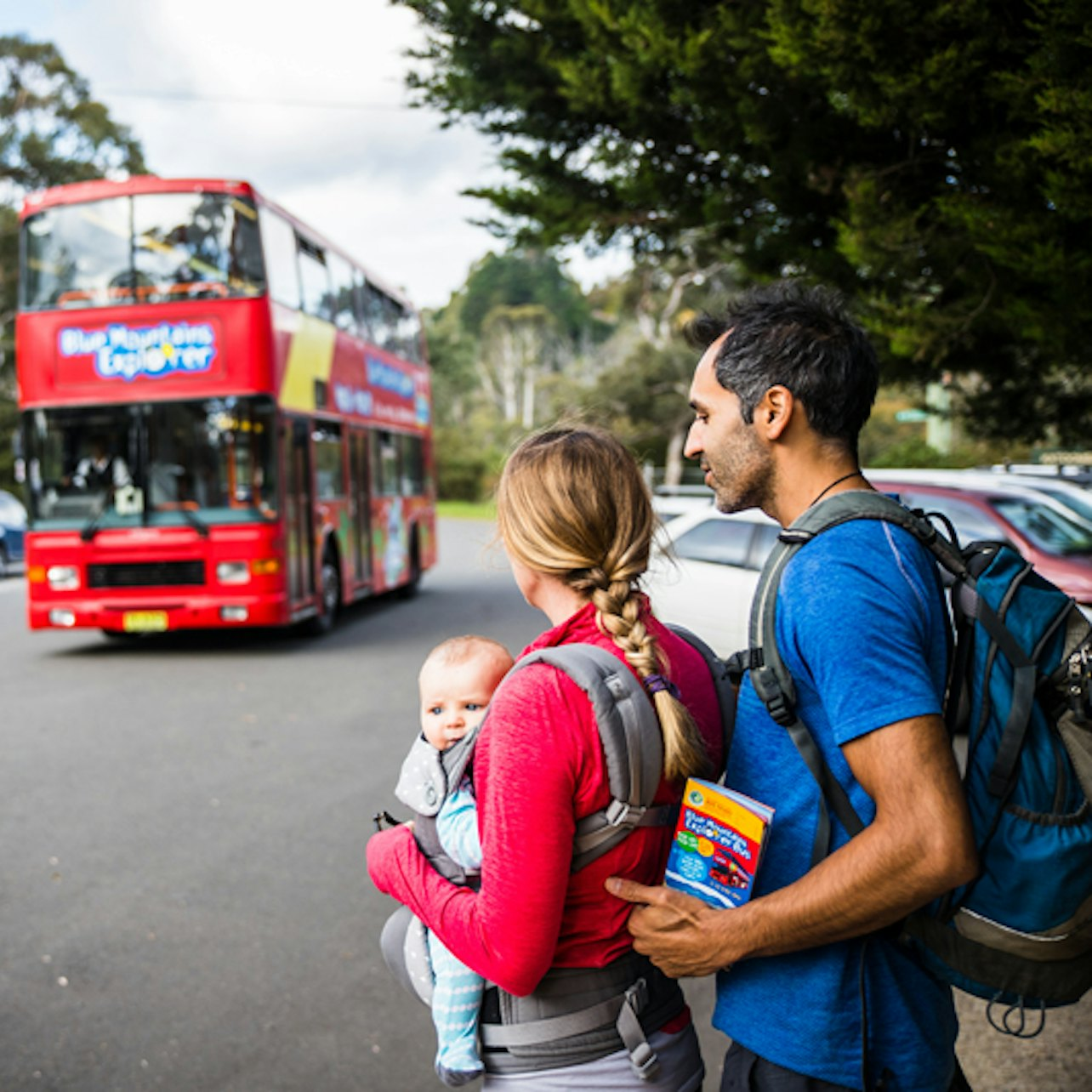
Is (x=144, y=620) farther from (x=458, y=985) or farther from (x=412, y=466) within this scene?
(x=458, y=985)

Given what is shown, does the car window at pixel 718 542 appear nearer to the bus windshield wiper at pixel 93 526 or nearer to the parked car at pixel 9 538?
the bus windshield wiper at pixel 93 526

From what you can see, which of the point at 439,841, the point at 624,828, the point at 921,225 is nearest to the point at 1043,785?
the point at 624,828

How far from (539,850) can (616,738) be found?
0.18 metres

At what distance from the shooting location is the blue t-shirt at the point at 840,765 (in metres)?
1.45

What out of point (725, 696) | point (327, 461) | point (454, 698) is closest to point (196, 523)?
point (327, 461)

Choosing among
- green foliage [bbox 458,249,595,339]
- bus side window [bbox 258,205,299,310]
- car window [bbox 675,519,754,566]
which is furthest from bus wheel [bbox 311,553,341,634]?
green foliage [bbox 458,249,595,339]

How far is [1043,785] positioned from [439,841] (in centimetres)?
89

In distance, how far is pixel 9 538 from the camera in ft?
62.6

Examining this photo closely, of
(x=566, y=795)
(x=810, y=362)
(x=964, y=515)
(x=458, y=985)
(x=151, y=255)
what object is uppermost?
(x=151, y=255)

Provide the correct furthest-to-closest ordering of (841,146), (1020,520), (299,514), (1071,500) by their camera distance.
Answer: (299,514) < (1071,500) < (1020,520) < (841,146)

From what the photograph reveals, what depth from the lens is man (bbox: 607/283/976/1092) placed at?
1433mm

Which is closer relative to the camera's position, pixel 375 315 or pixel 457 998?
pixel 457 998

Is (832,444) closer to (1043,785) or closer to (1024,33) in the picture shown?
(1043,785)

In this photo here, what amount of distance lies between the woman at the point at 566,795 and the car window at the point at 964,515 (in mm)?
6606
